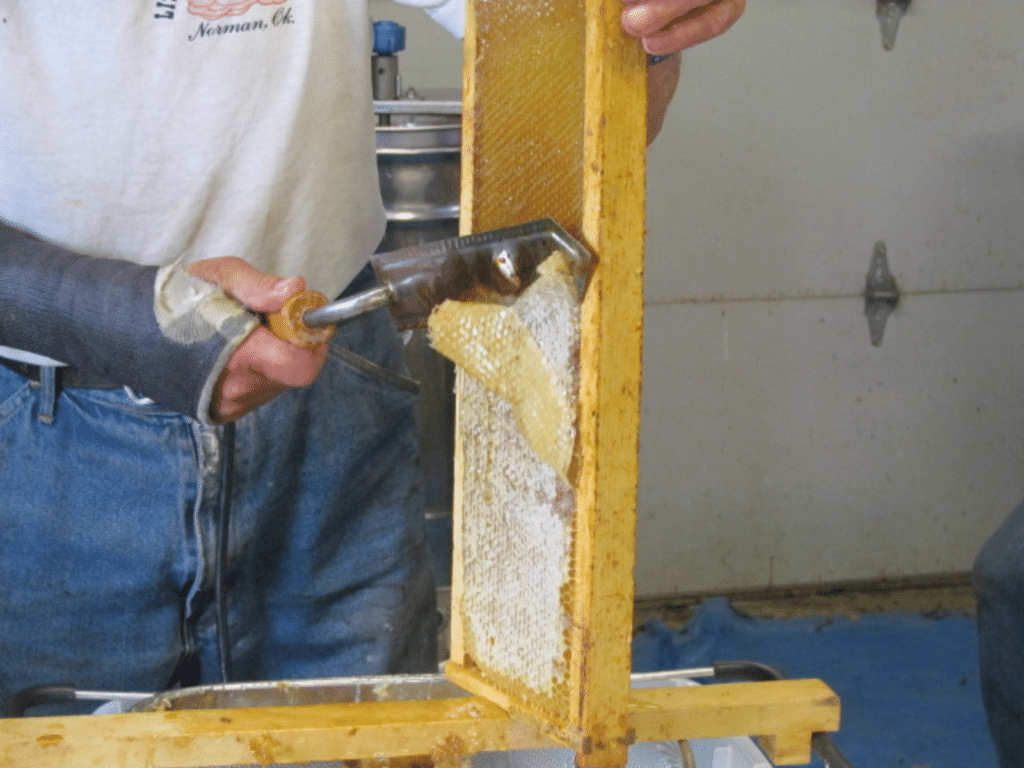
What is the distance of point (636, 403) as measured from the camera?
842 mm

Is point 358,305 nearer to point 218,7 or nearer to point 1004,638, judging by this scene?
point 218,7

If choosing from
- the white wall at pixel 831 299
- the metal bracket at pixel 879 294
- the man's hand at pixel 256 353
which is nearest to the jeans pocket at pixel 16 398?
the man's hand at pixel 256 353

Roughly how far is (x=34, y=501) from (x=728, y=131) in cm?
190

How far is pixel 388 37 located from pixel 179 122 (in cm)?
81

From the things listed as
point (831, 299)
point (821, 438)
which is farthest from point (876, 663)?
point (831, 299)

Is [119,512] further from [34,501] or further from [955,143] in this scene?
[955,143]

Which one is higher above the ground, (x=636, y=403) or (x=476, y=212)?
(x=476, y=212)

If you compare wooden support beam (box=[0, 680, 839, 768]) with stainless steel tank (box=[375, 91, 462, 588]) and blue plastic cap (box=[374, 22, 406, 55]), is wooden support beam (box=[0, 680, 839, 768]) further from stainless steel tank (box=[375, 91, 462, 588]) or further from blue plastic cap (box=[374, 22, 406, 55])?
blue plastic cap (box=[374, 22, 406, 55])

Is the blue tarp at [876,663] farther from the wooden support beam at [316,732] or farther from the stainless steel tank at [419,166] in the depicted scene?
the wooden support beam at [316,732]

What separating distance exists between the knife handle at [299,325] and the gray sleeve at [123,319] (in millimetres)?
34

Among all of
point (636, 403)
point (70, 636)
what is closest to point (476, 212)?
point (636, 403)

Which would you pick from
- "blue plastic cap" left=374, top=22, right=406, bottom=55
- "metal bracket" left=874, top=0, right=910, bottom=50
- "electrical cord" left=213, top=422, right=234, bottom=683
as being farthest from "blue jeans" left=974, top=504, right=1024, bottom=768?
"metal bracket" left=874, top=0, right=910, bottom=50

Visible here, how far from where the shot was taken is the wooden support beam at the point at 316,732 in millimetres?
886

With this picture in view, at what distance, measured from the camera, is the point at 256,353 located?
0.96 metres
